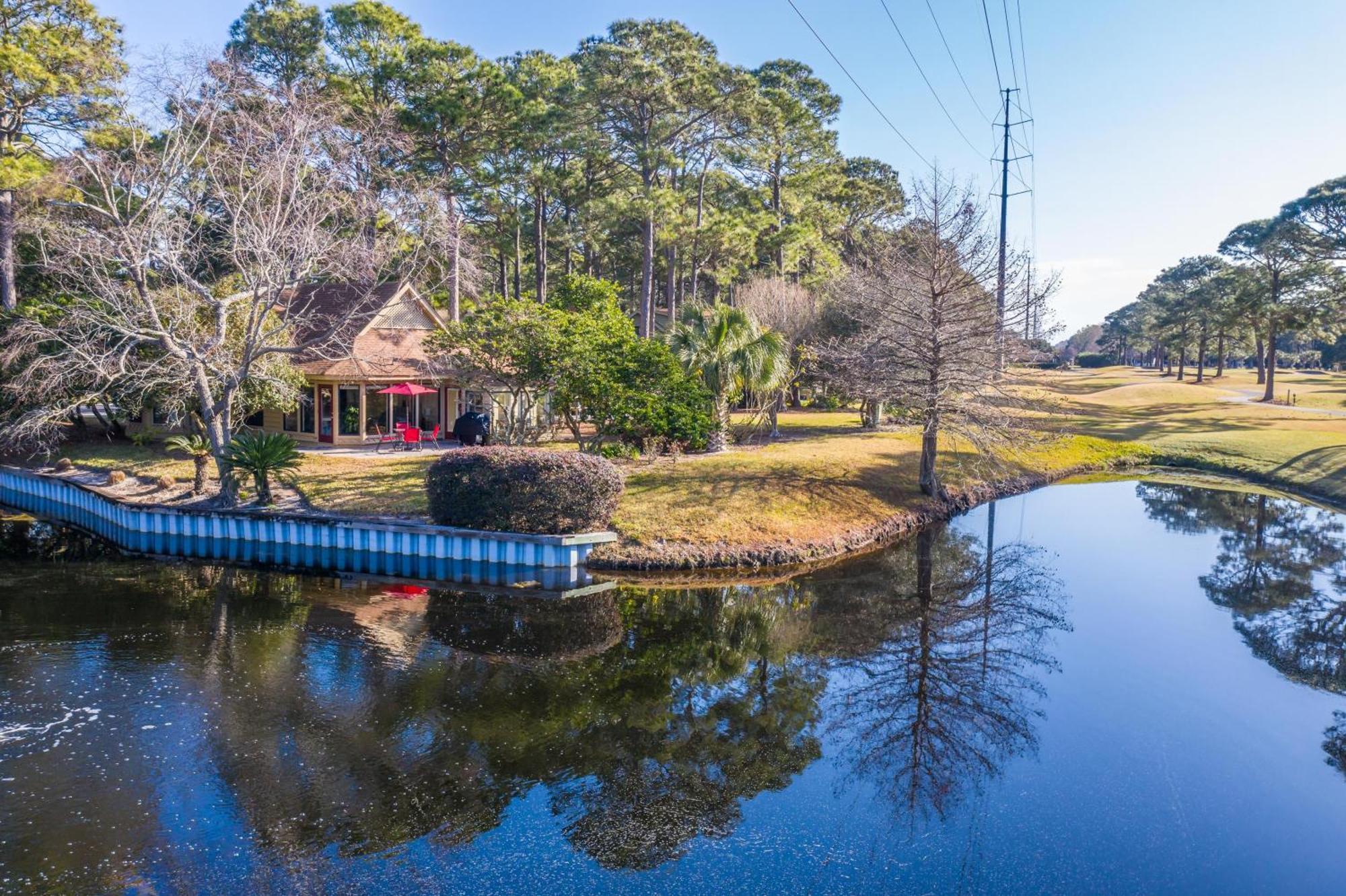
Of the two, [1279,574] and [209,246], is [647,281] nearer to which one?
[209,246]

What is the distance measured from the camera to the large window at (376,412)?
28078 millimetres

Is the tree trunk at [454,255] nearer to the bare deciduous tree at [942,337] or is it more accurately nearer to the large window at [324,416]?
the large window at [324,416]

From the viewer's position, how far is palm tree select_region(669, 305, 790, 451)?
24109mm

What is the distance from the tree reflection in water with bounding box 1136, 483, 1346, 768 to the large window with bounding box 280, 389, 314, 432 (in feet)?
85.1

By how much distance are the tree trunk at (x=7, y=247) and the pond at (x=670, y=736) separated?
55.8 feet

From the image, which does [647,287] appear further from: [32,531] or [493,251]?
[32,531]

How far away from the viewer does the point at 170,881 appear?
6.17 m

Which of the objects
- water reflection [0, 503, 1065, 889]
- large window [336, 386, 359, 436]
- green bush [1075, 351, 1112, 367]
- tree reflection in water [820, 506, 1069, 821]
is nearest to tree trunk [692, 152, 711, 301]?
large window [336, 386, 359, 436]

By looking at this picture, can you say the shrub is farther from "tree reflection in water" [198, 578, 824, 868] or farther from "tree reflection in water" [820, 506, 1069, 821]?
"tree reflection in water" [198, 578, 824, 868]

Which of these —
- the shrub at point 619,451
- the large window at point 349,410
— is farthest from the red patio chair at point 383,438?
the shrub at point 619,451

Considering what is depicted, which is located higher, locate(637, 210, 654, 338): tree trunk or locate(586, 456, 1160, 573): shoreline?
locate(637, 210, 654, 338): tree trunk

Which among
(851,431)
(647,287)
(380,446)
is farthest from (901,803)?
(647,287)

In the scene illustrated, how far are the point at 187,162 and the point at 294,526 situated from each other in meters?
9.11

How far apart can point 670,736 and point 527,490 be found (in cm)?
792
